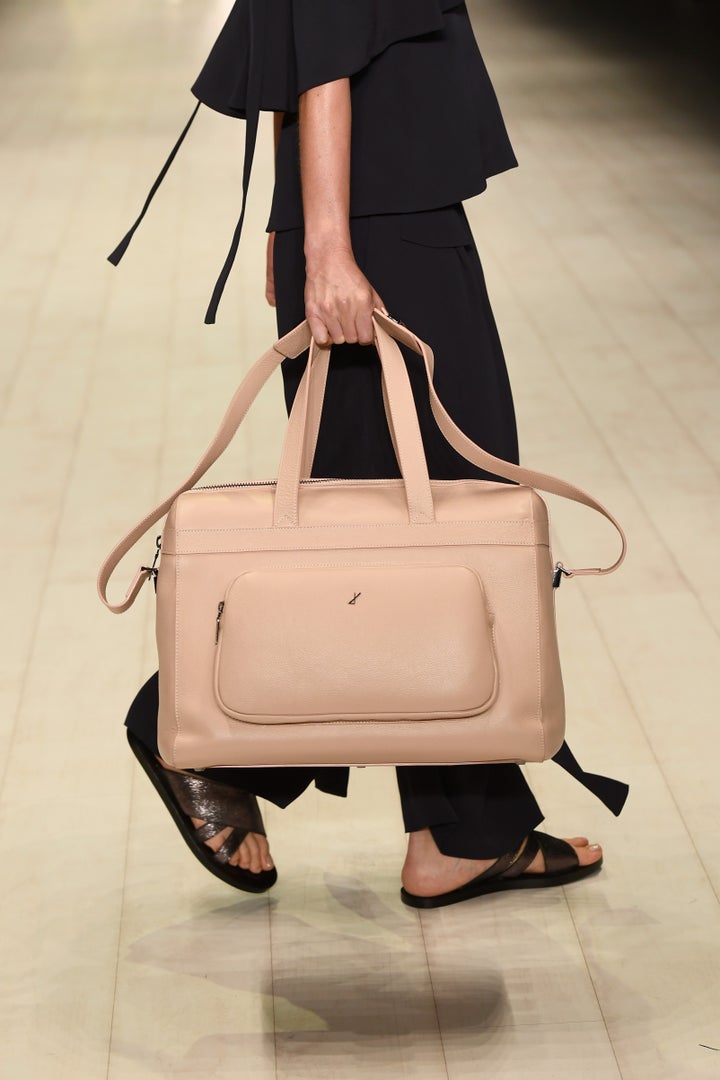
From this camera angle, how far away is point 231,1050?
51.0 inches

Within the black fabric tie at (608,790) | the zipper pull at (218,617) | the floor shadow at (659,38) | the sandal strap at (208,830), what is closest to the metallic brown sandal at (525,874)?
the black fabric tie at (608,790)

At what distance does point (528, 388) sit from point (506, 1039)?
2.07m

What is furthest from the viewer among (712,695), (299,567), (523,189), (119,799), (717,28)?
(717,28)

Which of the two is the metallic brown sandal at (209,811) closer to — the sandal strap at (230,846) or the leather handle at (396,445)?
the sandal strap at (230,846)

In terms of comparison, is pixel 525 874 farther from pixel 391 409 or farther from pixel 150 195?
pixel 150 195

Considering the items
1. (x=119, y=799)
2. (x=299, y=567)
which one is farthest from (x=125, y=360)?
(x=299, y=567)

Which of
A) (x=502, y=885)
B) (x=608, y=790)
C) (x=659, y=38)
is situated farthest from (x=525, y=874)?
(x=659, y=38)

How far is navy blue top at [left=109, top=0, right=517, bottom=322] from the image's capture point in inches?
48.7

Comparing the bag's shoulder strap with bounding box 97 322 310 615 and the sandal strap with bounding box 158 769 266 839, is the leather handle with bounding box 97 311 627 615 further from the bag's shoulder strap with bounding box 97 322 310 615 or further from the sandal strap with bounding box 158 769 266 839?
the sandal strap with bounding box 158 769 266 839

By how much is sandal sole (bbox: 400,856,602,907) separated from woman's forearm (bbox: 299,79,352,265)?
70 centimetres

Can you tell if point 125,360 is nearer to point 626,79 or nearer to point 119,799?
point 119,799

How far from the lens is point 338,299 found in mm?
1226

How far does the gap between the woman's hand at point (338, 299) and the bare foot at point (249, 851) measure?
573 millimetres

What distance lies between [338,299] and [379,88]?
0.70 feet
